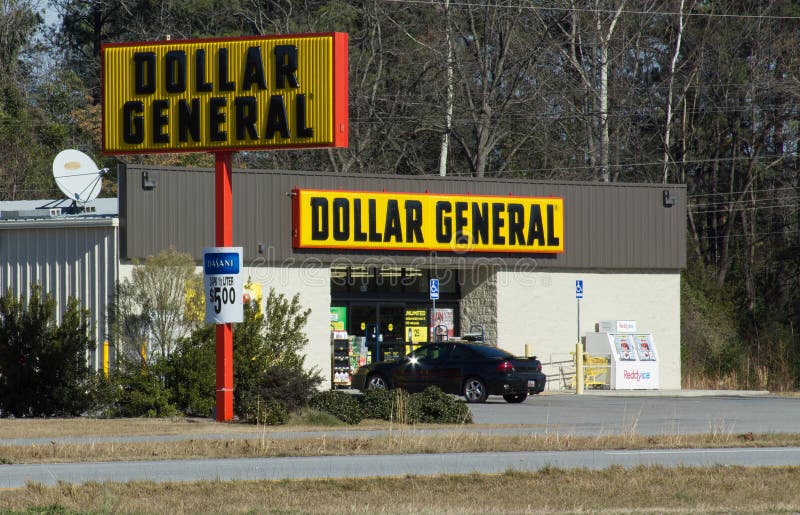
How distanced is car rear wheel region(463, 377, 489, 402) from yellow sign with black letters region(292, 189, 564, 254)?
6379 mm

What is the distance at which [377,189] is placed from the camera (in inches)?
1437

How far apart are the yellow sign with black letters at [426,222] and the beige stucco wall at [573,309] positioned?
1.17 m

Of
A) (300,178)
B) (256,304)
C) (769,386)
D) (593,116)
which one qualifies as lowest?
(769,386)

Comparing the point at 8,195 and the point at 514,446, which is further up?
the point at 8,195

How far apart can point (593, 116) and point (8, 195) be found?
23360 millimetres

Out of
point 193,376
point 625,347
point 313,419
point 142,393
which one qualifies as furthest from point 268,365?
point 625,347

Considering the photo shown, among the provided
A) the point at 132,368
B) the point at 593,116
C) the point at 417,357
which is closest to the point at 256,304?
the point at 132,368

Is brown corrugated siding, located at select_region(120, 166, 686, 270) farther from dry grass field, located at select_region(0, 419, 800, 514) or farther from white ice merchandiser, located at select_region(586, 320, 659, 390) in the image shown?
dry grass field, located at select_region(0, 419, 800, 514)

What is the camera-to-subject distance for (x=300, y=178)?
35.3 meters

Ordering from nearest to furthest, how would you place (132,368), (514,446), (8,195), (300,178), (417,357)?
(514,446) < (132,368) < (417,357) < (300,178) < (8,195)

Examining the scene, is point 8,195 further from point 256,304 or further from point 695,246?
point 256,304

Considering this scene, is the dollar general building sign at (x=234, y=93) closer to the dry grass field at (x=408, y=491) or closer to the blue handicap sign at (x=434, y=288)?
the dry grass field at (x=408, y=491)

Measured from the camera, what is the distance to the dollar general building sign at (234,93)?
24078mm

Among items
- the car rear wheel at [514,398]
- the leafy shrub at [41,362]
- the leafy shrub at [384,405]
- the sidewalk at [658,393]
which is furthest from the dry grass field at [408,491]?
the sidewalk at [658,393]
